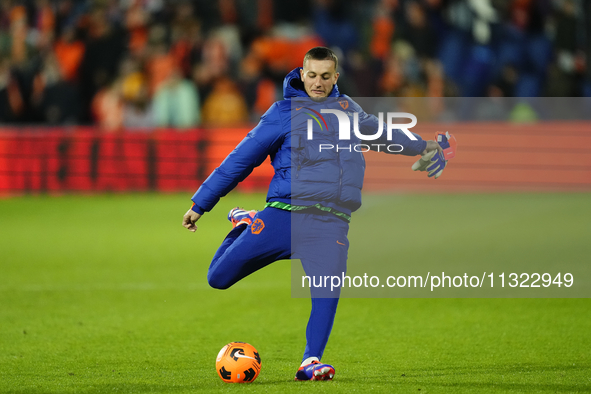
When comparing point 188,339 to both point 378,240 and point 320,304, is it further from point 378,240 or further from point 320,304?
point 378,240

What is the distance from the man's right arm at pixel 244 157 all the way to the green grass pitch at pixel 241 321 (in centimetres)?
110

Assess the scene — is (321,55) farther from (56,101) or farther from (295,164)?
(56,101)

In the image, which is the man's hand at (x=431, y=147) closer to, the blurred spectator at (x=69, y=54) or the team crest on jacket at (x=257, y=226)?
the team crest on jacket at (x=257, y=226)

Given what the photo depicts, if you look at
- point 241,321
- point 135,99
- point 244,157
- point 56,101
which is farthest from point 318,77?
point 56,101

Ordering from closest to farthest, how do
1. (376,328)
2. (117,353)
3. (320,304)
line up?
(320,304)
(117,353)
(376,328)

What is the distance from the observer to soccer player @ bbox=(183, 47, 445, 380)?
530 cm

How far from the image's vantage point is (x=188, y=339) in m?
6.92

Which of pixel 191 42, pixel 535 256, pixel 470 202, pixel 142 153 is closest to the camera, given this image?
pixel 535 256

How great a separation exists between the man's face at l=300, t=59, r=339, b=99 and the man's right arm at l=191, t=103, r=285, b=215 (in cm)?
24

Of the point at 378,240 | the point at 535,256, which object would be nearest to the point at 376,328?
the point at 535,256

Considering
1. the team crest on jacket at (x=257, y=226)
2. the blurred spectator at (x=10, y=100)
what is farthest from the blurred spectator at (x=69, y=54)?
the team crest on jacket at (x=257, y=226)

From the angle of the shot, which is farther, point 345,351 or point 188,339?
point 188,339

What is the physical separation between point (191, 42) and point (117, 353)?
12.8 metres

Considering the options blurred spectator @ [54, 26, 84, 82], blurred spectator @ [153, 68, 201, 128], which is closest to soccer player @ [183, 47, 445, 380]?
blurred spectator @ [153, 68, 201, 128]
